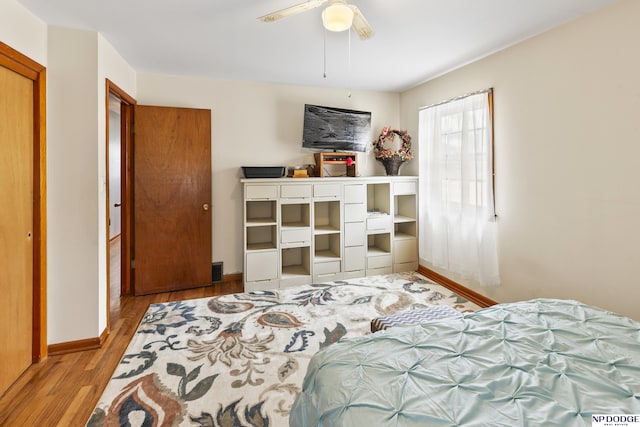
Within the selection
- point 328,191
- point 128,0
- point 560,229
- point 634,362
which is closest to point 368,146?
point 328,191

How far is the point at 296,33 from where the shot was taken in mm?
2754

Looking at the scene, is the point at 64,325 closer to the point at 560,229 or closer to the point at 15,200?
the point at 15,200

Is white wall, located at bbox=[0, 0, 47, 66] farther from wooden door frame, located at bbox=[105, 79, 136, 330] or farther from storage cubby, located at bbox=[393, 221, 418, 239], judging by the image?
storage cubby, located at bbox=[393, 221, 418, 239]

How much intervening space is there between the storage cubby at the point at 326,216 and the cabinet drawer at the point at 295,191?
1.26 feet

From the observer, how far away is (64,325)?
2.56m

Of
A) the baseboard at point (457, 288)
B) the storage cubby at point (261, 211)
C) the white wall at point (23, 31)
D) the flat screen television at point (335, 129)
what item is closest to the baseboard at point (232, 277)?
the storage cubby at point (261, 211)

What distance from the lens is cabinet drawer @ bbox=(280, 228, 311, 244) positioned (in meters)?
3.96

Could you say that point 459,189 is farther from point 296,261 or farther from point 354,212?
point 296,261

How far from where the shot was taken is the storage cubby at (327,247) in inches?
166

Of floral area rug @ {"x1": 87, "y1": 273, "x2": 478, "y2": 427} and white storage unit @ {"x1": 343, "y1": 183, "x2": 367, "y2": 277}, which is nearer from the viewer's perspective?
floral area rug @ {"x1": 87, "y1": 273, "x2": 478, "y2": 427}

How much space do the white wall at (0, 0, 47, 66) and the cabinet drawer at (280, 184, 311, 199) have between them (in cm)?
234

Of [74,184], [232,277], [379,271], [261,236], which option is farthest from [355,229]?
[74,184]

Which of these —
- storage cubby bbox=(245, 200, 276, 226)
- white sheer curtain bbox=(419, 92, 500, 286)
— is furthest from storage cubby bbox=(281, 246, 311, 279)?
white sheer curtain bbox=(419, 92, 500, 286)

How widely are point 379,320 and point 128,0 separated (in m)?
2.81
